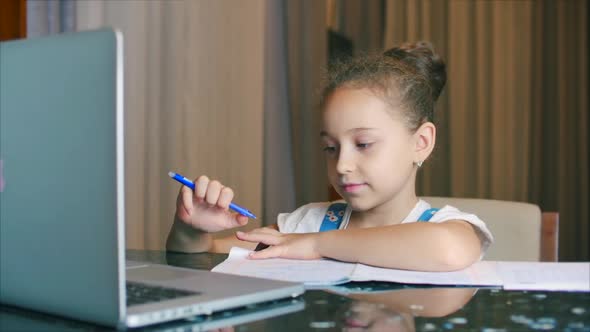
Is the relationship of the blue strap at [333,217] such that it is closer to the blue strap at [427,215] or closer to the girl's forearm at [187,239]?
the blue strap at [427,215]

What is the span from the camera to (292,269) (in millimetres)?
939

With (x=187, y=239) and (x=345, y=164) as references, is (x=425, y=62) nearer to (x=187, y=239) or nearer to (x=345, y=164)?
(x=345, y=164)

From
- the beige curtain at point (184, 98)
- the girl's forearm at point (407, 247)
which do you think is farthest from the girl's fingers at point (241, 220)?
the beige curtain at point (184, 98)

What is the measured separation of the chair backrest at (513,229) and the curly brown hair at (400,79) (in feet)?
0.71

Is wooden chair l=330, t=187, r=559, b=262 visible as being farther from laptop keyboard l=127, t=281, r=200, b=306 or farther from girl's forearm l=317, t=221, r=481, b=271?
laptop keyboard l=127, t=281, r=200, b=306

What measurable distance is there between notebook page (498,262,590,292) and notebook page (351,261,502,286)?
0.06ft

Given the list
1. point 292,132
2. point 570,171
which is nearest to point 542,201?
point 570,171

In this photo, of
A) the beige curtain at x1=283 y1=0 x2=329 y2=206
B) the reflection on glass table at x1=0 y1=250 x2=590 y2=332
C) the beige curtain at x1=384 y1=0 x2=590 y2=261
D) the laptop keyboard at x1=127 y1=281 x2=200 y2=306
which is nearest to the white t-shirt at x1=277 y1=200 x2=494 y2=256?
the reflection on glass table at x1=0 y1=250 x2=590 y2=332

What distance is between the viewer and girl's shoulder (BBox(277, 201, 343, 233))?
4.80 ft

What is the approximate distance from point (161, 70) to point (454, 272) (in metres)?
1.32

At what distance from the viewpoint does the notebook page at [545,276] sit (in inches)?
31.6

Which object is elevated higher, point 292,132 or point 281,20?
point 281,20

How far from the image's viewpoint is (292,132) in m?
2.72

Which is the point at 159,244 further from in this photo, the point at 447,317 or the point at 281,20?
the point at 447,317
